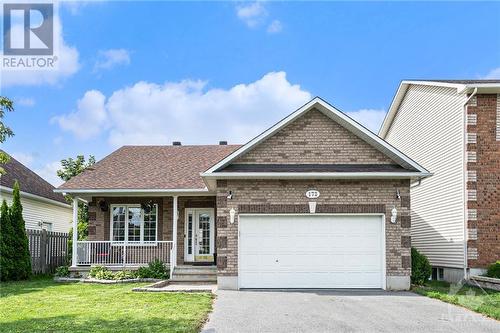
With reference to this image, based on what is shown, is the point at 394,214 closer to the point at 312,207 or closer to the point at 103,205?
the point at 312,207

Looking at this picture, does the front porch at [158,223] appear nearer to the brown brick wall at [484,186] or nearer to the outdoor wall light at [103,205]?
the outdoor wall light at [103,205]

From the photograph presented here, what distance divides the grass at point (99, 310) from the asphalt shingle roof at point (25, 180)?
8.35 m

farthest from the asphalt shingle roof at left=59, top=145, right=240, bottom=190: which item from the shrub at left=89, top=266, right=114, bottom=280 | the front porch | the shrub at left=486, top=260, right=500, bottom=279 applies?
the shrub at left=486, top=260, right=500, bottom=279

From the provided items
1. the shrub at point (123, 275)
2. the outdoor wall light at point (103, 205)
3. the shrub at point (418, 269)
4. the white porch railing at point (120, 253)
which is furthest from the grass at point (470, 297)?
the outdoor wall light at point (103, 205)

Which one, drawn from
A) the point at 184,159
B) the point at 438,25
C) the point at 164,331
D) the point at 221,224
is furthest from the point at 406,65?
the point at 164,331

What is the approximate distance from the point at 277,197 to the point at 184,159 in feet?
25.0

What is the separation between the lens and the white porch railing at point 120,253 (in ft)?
60.8

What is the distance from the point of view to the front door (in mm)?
19688

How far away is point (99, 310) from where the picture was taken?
10.5 m

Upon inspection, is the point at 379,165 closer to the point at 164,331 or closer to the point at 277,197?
the point at 277,197

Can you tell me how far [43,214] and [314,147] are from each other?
1591cm

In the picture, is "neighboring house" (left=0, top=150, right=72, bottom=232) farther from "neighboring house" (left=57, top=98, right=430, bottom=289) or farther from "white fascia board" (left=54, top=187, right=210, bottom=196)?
"neighboring house" (left=57, top=98, right=430, bottom=289)

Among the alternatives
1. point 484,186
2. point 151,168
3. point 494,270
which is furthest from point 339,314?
point 151,168

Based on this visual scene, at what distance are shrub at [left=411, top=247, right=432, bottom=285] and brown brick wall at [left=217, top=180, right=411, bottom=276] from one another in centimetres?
102
